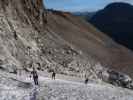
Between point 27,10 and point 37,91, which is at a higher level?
point 27,10

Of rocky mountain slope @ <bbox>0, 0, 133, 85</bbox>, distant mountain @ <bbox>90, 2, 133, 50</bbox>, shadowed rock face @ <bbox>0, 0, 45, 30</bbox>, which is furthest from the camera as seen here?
distant mountain @ <bbox>90, 2, 133, 50</bbox>

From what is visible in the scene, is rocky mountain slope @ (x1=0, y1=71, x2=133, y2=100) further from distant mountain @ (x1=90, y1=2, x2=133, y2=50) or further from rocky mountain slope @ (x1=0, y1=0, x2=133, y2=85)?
distant mountain @ (x1=90, y1=2, x2=133, y2=50)

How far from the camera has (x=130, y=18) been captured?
17712 cm

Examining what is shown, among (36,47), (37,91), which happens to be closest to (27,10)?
(36,47)

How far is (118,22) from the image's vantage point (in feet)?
565

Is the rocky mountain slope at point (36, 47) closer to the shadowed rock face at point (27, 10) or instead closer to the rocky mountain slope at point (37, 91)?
the shadowed rock face at point (27, 10)

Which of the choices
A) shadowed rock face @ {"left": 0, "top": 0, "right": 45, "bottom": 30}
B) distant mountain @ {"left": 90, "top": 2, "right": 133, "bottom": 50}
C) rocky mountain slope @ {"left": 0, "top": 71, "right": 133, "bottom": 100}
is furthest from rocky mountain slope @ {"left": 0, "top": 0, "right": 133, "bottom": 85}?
distant mountain @ {"left": 90, "top": 2, "right": 133, "bottom": 50}

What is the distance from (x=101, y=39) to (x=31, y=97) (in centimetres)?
7608

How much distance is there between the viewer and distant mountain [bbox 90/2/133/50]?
156 m

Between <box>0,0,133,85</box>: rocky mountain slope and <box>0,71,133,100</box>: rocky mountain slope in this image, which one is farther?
<box>0,0,133,85</box>: rocky mountain slope

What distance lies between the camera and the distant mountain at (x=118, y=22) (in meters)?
156

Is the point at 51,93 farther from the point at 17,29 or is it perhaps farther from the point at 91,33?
the point at 91,33

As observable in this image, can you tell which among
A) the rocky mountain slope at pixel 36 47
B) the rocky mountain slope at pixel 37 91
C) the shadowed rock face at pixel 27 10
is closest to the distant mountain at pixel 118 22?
the rocky mountain slope at pixel 36 47

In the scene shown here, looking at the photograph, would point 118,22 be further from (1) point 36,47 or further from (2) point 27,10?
(1) point 36,47
